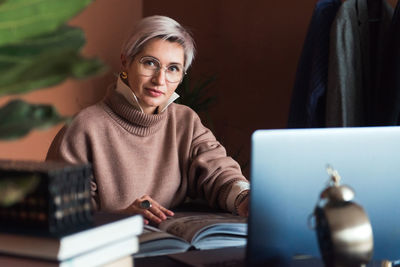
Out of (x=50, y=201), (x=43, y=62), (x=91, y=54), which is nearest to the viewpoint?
(x=43, y=62)

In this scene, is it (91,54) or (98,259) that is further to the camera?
(91,54)

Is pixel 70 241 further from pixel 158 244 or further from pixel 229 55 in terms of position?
pixel 229 55

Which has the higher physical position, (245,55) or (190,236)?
(245,55)

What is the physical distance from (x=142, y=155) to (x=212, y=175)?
0.25 meters

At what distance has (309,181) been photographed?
3.72ft

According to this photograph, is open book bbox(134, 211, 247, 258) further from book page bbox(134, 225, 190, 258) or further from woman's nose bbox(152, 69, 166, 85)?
woman's nose bbox(152, 69, 166, 85)

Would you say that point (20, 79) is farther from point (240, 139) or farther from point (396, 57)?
point (240, 139)

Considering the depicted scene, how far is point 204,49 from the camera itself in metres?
3.96

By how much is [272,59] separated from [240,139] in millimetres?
535

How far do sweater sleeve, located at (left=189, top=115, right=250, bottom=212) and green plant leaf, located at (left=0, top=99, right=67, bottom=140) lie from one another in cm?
146

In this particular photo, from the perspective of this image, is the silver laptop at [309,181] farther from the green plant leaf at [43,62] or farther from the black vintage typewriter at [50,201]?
the green plant leaf at [43,62]

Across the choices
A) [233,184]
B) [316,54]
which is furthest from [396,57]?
[233,184]

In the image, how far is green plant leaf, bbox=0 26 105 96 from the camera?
1.48ft

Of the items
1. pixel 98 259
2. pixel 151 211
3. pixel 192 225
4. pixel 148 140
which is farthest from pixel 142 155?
pixel 98 259
